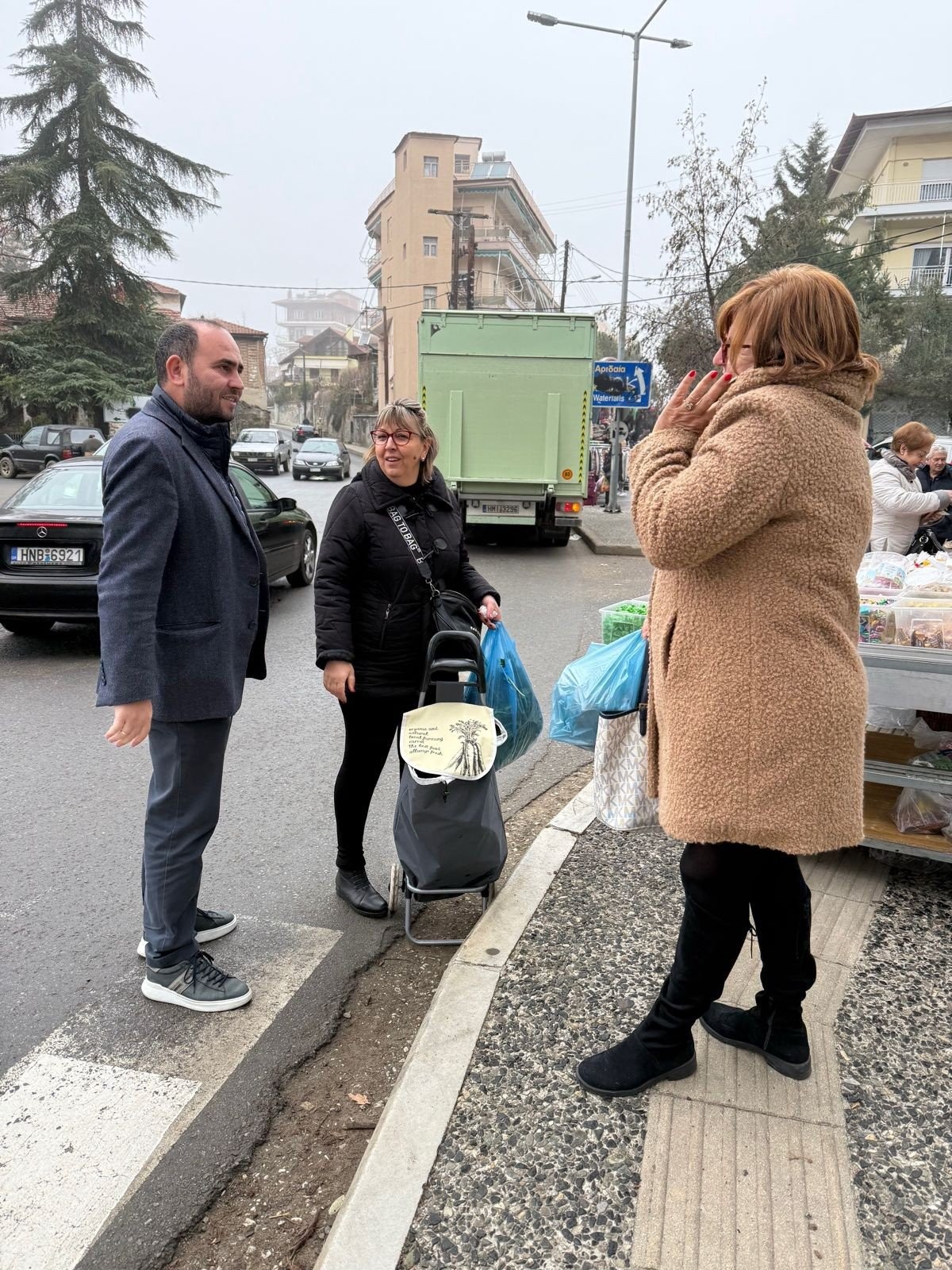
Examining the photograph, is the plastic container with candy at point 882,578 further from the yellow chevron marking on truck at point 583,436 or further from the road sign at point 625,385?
the road sign at point 625,385

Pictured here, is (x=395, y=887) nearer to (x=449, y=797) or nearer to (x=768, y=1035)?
(x=449, y=797)

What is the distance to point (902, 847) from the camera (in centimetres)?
335

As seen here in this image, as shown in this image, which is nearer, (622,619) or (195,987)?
(195,987)

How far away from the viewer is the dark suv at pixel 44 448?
88.8 feet

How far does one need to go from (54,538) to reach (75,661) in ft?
3.31

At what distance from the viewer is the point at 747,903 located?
213 cm

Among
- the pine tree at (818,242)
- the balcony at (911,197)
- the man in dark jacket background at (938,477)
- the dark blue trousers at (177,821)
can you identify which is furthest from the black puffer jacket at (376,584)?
the balcony at (911,197)

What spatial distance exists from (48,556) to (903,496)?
6561mm

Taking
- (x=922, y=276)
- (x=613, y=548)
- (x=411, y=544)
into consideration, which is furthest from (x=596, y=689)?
(x=922, y=276)

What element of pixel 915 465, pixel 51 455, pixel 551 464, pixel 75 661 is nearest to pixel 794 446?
pixel 915 465

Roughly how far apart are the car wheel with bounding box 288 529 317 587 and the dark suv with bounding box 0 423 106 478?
19167 mm

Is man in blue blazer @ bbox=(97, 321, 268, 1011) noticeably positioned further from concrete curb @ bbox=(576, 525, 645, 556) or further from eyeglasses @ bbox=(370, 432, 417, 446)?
concrete curb @ bbox=(576, 525, 645, 556)

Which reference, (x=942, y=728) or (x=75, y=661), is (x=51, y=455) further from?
(x=942, y=728)

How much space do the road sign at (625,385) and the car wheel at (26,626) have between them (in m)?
11.8
